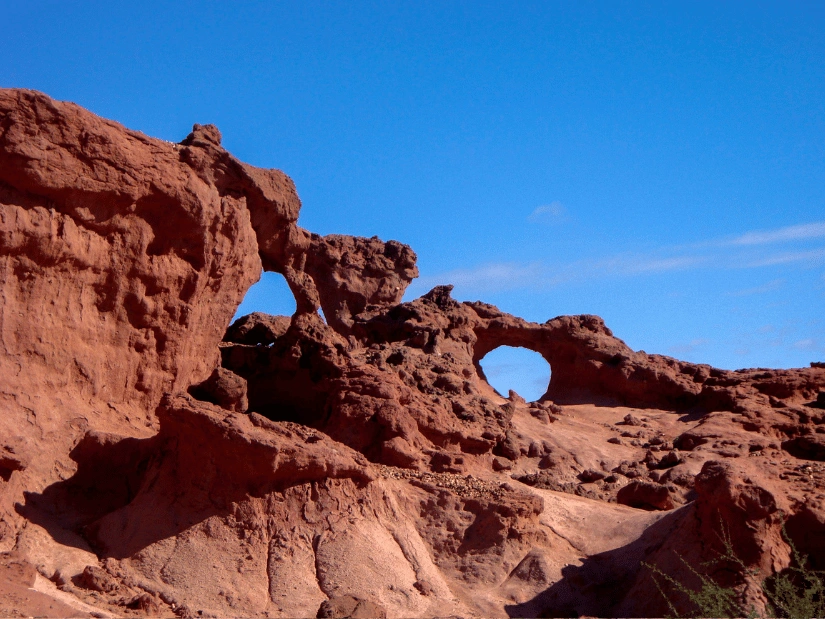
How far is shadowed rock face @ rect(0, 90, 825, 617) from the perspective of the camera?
9.31m

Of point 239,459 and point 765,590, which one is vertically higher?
point 239,459

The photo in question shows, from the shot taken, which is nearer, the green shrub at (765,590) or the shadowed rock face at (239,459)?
the green shrub at (765,590)

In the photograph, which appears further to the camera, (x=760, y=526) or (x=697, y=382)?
(x=697, y=382)

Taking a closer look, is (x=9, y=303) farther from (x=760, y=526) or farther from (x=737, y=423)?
(x=737, y=423)

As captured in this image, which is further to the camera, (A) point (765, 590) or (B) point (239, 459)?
(B) point (239, 459)

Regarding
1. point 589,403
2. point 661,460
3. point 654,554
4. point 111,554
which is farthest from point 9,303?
point 589,403

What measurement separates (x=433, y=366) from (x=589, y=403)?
26.0 ft

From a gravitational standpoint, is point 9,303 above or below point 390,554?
above

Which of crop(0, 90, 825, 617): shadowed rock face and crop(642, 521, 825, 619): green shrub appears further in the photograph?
crop(0, 90, 825, 617): shadowed rock face

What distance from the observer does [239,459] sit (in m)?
9.95

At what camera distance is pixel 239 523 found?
9.78 m

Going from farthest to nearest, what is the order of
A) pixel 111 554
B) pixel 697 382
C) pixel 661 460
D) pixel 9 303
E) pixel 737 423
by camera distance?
pixel 697 382 → pixel 737 423 → pixel 661 460 → pixel 9 303 → pixel 111 554

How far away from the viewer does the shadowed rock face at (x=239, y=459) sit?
30.6 feet

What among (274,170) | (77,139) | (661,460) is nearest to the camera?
(77,139)
